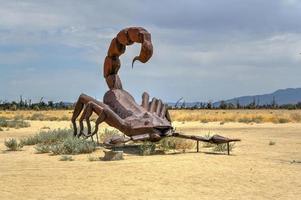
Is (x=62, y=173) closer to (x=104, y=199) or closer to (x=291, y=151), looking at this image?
(x=104, y=199)

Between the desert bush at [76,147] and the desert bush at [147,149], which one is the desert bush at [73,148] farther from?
the desert bush at [147,149]

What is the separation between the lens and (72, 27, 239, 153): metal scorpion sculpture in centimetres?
1694

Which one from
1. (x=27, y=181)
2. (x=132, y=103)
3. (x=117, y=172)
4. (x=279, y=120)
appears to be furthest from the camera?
(x=279, y=120)

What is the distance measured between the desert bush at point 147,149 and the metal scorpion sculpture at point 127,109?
0.22 metres

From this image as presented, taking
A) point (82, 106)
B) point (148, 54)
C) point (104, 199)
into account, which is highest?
point (148, 54)

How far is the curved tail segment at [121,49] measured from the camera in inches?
674

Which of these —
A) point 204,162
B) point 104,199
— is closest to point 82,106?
point 204,162

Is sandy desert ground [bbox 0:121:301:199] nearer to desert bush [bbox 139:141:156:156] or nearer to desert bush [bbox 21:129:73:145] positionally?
desert bush [bbox 139:141:156:156]

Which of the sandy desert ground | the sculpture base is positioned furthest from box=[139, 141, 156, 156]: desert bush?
the sculpture base

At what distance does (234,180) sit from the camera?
1154cm

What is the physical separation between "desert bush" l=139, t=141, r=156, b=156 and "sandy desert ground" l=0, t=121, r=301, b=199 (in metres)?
0.62

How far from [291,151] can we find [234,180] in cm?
773

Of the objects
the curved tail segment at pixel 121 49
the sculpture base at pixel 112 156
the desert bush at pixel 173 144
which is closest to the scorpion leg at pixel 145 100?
the curved tail segment at pixel 121 49

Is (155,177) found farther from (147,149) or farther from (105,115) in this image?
(105,115)
